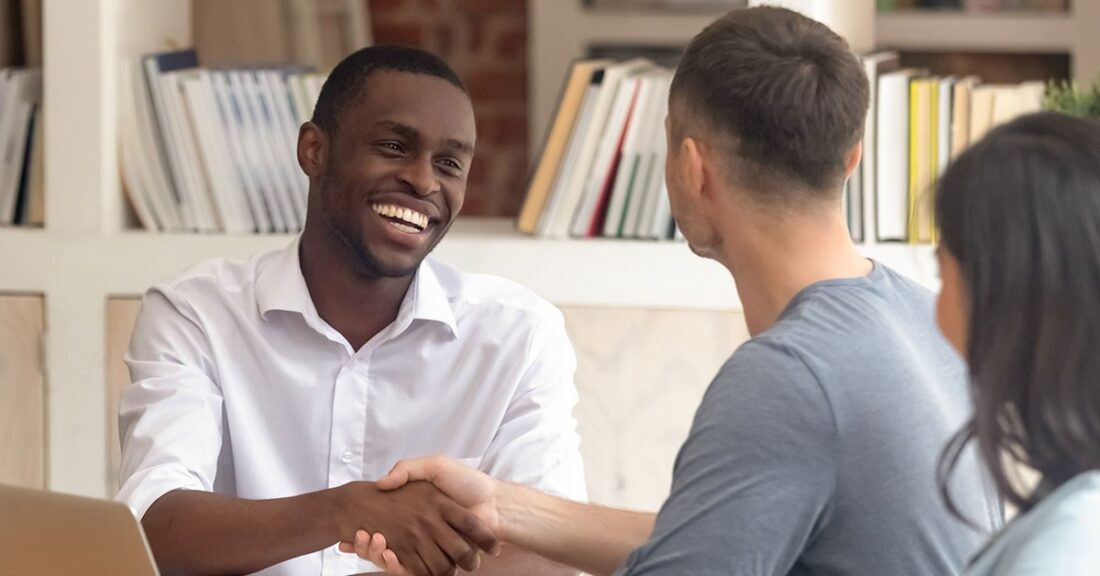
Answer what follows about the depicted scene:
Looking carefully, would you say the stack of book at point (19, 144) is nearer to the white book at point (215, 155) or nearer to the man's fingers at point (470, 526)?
the white book at point (215, 155)

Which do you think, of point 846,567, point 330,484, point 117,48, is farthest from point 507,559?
point 117,48

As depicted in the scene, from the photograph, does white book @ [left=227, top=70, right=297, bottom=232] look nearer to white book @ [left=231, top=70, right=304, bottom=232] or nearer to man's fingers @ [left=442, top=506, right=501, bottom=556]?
white book @ [left=231, top=70, right=304, bottom=232]

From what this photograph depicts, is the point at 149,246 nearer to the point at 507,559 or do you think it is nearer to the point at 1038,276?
the point at 507,559

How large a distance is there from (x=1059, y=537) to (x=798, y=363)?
288 millimetres

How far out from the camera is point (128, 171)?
8.24ft

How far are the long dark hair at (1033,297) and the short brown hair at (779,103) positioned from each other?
0.33m

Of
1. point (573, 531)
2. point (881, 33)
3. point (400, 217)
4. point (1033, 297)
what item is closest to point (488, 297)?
point (400, 217)

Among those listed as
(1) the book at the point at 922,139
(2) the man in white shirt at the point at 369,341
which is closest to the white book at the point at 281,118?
(2) the man in white shirt at the point at 369,341

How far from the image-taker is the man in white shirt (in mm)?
1843

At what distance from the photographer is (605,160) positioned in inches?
95.7

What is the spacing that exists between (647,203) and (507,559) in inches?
34.8

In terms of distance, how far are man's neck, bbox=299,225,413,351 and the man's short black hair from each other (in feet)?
0.56

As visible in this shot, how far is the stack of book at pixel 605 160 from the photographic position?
242 cm

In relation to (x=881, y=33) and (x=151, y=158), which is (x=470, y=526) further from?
(x=881, y=33)
